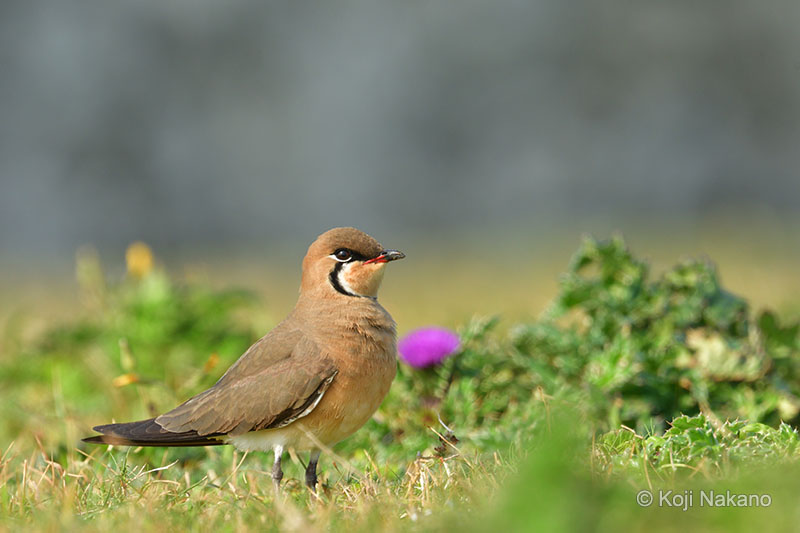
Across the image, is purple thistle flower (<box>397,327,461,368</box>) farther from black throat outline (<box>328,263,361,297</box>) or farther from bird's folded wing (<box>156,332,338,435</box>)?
bird's folded wing (<box>156,332,338,435</box>)

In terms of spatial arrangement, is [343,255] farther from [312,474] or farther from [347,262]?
[312,474]

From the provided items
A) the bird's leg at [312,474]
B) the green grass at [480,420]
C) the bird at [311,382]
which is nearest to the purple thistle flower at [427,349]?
the green grass at [480,420]

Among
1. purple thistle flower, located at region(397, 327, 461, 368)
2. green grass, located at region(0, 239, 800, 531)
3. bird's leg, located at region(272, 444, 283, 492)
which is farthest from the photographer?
purple thistle flower, located at region(397, 327, 461, 368)

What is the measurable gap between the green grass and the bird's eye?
30.4 inches

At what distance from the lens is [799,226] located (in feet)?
34.6

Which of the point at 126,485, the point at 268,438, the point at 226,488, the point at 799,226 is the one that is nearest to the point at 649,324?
the point at 268,438

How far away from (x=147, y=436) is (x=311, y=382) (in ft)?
2.02

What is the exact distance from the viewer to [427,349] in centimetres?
410

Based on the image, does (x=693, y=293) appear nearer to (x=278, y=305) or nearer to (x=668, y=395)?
(x=668, y=395)

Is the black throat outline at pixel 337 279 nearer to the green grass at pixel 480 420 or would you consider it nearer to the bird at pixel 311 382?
the bird at pixel 311 382

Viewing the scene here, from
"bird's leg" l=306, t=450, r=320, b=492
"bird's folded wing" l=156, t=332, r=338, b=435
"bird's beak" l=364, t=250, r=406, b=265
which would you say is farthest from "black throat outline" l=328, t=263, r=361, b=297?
"bird's leg" l=306, t=450, r=320, b=492

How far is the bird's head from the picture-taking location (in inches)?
138

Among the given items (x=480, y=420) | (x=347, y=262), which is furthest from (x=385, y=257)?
(x=480, y=420)

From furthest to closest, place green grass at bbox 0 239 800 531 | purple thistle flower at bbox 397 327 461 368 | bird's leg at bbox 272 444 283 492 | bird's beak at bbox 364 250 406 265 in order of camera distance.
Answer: purple thistle flower at bbox 397 327 461 368 → bird's beak at bbox 364 250 406 265 → bird's leg at bbox 272 444 283 492 → green grass at bbox 0 239 800 531
